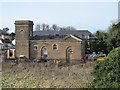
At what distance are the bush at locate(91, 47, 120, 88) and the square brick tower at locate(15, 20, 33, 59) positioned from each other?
3307 cm

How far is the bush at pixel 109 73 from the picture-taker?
895cm

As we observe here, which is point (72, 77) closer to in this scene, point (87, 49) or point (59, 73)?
point (59, 73)

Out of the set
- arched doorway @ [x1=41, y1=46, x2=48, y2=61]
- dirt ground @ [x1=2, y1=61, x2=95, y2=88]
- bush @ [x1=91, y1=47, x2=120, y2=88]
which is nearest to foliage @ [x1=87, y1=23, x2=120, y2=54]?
arched doorway @ [x1=41, y1=46, x2=48, y2=61]

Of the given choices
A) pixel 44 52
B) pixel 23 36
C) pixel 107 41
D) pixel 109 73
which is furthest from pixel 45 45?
pixel 109 73

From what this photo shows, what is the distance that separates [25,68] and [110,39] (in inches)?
722

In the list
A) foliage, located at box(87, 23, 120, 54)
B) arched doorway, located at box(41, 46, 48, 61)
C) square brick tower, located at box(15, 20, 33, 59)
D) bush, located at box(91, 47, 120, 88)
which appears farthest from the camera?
square brick tower, located at box(15, 20, 33, 59)

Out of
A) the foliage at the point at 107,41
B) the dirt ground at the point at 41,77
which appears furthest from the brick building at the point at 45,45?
the dirt ground at the point at 41,77

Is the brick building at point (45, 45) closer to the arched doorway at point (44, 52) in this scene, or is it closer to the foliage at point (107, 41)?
the arched doorway at point (44, 52)

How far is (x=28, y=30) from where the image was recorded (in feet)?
141

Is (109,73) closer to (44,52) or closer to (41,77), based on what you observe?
(41,77)

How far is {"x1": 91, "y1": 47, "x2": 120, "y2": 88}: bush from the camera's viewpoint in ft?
29.4

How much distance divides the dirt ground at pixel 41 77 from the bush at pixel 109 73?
290 inches

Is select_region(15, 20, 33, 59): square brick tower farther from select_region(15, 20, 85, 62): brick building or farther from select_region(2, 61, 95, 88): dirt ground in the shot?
select_region(2, 61, 95, 88): dirt ground

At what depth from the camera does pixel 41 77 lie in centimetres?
2147
